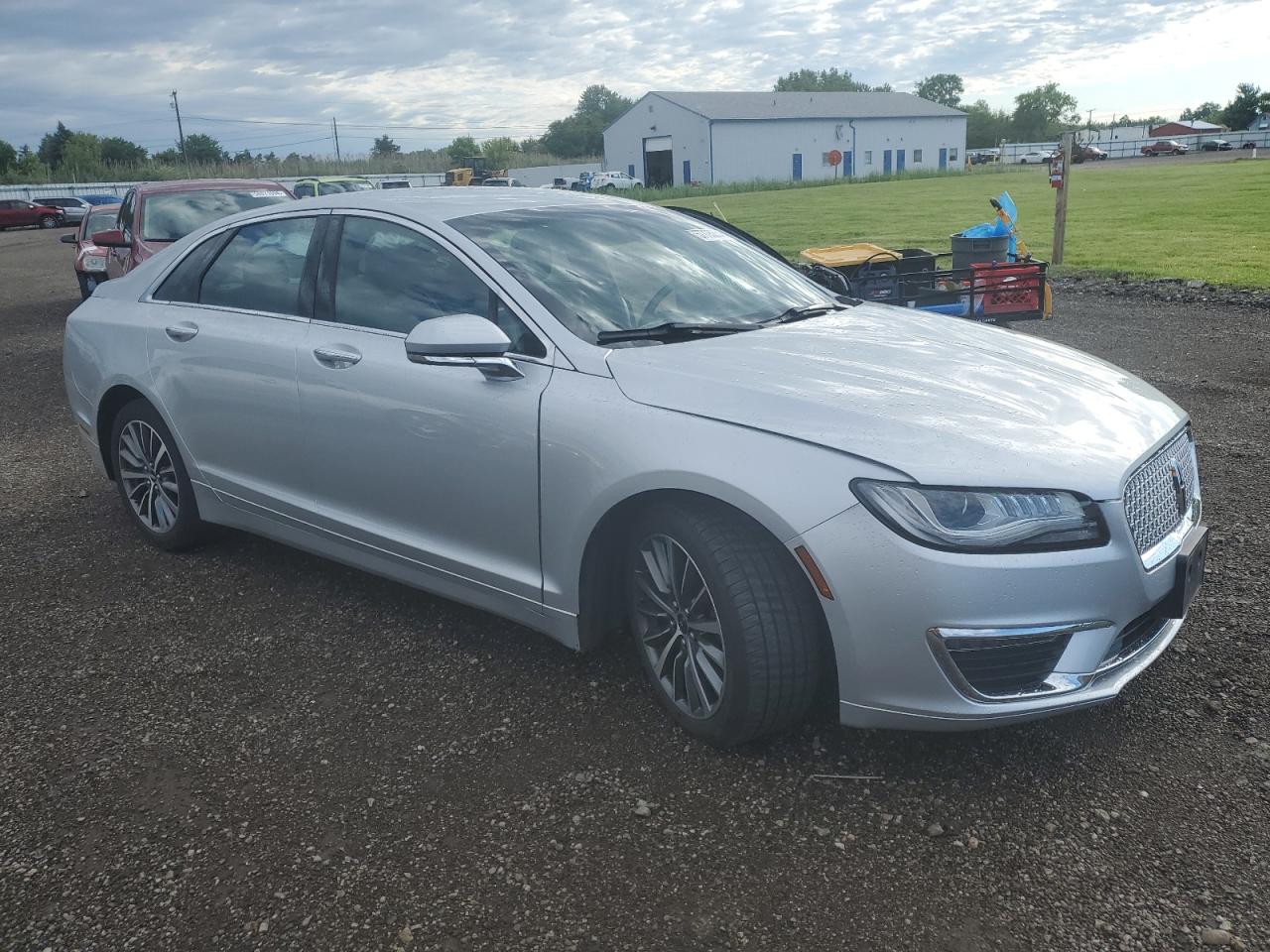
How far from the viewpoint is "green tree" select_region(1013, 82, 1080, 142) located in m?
121

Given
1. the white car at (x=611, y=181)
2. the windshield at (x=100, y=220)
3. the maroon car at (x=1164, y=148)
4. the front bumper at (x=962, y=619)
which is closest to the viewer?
the front bumper at (x=962, y=619)

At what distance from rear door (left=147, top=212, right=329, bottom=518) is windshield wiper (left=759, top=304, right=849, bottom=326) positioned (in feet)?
5.91

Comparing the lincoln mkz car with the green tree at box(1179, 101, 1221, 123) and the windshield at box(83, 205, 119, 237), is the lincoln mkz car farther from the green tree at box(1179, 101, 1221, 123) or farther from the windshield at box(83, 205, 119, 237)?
the green tree at box(1179, 101, 1221, 123)

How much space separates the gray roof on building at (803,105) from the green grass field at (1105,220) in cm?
3304

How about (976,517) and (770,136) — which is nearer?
(976,517)

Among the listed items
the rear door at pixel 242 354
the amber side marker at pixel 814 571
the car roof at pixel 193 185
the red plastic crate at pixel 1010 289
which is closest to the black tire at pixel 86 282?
the car roof at pixel 193 185

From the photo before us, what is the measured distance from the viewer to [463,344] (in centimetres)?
321

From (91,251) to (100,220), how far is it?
2683 mm

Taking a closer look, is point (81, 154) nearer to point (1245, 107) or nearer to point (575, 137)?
point (575, 137)

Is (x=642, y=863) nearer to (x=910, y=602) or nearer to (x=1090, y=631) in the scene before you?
(x=910, y=602)

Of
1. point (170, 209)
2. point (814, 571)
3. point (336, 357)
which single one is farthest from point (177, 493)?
point (170, 209)

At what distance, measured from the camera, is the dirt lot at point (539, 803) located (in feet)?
8.09

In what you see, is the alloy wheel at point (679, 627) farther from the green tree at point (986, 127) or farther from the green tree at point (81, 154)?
the green tree at point (986, 127)

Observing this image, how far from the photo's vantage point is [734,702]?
9.62 feet
